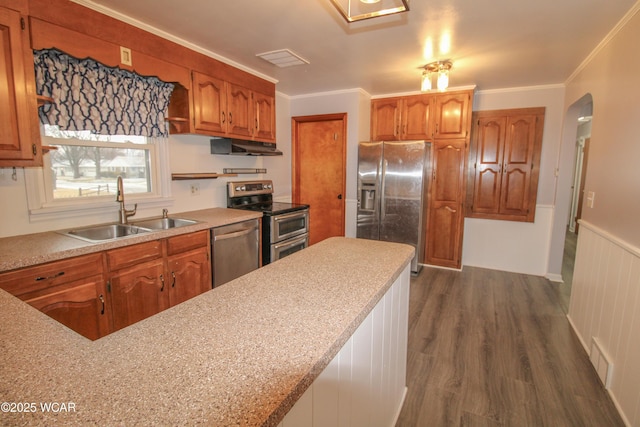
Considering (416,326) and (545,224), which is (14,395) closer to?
(416,326)

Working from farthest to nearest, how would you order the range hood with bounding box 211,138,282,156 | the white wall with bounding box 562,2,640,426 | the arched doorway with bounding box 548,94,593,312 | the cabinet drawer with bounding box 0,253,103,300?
the arched doorway with bounding box 548,94,593,312
the range hood with bounding box 211,138,282,156
the white wall with bounding box 562,2,640,426
the cabinet drawer with bounding box 0,253,103,300

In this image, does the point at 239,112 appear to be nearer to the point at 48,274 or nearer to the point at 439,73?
the point at 439,73

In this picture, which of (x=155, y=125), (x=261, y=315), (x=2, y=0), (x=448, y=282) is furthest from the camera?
(x=448, y=282)

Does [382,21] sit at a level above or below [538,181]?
above

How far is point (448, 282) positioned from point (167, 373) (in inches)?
147

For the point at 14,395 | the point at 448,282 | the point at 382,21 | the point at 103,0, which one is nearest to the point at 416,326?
the point at 448,282

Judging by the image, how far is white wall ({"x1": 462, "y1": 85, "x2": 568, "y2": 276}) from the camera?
3.88m

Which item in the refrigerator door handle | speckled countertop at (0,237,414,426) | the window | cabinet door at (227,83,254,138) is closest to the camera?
speckled countertop at (0,237,414,426)

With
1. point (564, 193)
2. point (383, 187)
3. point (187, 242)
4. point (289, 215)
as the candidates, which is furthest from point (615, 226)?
point (187, 242)

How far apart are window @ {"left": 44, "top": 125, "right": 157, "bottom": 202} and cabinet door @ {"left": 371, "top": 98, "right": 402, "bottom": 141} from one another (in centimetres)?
286

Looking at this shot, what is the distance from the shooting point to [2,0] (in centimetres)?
167

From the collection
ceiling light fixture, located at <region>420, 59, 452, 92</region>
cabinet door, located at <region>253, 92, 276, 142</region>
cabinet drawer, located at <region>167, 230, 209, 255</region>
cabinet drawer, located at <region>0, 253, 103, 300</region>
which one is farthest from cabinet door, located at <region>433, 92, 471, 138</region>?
cabinet drawer, located at <region>0, 253, 103, 300</region>

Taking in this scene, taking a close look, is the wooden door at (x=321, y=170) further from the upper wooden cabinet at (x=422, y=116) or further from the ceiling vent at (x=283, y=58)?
the ceiling vent at (x=283, y=58)

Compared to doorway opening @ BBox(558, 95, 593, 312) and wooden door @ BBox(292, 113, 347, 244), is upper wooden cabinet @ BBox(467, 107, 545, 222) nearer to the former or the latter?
doorway opening @ BBox(558, 95, 593, 312)
